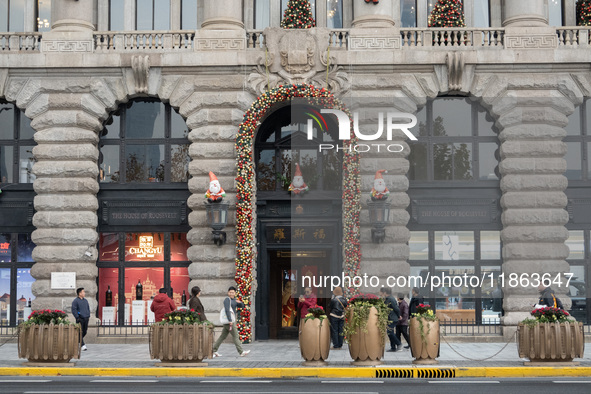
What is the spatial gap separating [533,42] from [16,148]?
677 inches

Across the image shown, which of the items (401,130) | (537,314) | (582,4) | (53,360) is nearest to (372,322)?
(537,314)

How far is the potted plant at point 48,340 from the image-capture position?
20406 mm

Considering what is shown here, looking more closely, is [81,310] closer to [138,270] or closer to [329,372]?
[138,270]

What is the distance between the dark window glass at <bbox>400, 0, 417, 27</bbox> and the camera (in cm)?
3005

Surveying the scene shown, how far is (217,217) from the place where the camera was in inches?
1072

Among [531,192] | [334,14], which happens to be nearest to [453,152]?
[531,192]

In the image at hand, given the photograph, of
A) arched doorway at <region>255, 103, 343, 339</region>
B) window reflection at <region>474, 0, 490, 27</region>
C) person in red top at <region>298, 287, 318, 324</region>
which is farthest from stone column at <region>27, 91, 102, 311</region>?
window reflection at <region>474, 0, 490, 27</region>

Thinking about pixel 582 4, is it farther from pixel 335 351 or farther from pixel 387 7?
pixel 335 351

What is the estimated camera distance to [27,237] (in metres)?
29.3

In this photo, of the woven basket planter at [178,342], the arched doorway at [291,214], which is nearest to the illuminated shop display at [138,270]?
the arched doorway at [291,214]

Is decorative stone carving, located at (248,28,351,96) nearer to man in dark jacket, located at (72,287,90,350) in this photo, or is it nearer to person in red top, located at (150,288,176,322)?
person in red top, located at (150,288,176,322)

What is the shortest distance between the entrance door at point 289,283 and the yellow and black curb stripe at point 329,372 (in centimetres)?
951

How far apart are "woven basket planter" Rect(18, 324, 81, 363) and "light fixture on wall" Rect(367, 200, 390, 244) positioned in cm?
1040

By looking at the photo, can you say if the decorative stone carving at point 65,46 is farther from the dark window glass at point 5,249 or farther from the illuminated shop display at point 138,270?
the dark window glass at point 5,249
